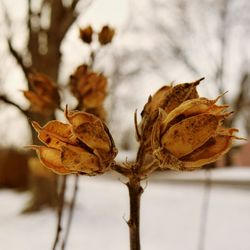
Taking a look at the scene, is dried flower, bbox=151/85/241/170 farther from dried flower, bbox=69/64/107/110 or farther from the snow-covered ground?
the snow-covered ground

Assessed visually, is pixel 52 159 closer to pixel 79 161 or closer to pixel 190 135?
pixel 79 161

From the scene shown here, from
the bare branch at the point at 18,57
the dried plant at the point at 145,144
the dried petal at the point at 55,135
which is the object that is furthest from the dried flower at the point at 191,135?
the bare branch at the point at 18,57

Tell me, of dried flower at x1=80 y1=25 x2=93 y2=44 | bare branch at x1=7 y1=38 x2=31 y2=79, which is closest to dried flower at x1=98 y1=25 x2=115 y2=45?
dried flower at x1=80 y1=25 x2=93 y2=44

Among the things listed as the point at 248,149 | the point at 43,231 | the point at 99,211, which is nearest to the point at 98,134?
the point at 43,231

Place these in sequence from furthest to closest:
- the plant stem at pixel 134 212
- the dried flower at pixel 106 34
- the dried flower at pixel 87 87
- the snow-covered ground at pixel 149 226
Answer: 1. the snow-covered ground at pixel 149 226
2. the dried flower at pixel 106 34
3. the dried flower at pixel 87 87
4. the plant stem at pixel 134 212

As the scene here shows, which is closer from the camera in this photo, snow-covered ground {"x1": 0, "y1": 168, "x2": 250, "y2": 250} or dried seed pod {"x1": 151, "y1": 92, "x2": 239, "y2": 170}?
dried seed pod {"x1": 151, "y1": 92, "x2": 239, "y2": 170}

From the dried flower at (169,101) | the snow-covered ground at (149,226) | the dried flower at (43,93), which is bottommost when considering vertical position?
the snow-covered ground at (149,226)

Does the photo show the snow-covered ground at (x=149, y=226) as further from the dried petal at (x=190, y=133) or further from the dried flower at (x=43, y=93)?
the dried petal at (x=190, y=133)

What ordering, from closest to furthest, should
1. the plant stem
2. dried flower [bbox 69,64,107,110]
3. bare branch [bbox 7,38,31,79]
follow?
the plant stem
dried flower [bbox 69,64,107,110]
bare branch [bbox 7,38,31,79]
